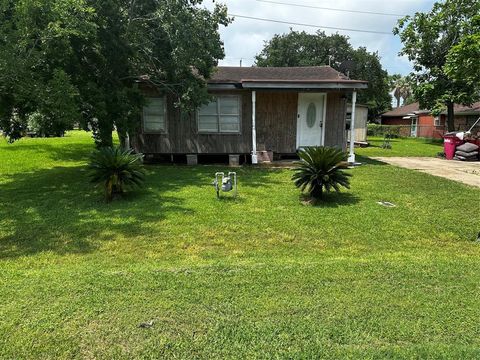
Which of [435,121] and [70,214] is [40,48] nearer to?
[70,214]

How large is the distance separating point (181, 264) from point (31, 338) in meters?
1.71

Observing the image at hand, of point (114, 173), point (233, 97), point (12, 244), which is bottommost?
point (12, 244)

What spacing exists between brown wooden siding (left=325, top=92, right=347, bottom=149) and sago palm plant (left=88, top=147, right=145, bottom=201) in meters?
7.58

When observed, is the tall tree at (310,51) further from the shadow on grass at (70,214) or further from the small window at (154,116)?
the shadow on grass at (70,214)

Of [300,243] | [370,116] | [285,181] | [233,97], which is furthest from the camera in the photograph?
[370,116]

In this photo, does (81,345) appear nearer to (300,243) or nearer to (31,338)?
(31,338)

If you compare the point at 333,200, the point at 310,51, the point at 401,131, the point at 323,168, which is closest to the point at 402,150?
the point at 333,200

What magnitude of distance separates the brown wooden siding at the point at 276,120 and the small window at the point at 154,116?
324 centimetres

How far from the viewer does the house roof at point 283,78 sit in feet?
36.5

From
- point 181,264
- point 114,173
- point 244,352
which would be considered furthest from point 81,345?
point 114,173

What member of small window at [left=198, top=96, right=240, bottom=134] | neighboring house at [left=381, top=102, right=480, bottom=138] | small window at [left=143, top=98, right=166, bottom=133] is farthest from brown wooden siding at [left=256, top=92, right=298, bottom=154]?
neighboring house at [left=381, top=102, right=480, bottom=138]

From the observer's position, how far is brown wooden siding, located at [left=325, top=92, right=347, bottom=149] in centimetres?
1241

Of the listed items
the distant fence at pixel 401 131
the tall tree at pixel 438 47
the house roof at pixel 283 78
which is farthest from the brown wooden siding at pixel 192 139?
the distant fence at pixel 401 131

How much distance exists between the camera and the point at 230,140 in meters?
12.2
